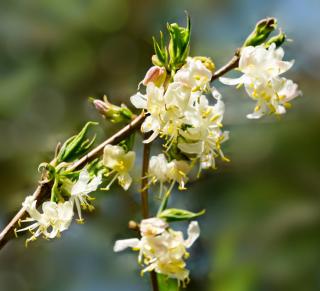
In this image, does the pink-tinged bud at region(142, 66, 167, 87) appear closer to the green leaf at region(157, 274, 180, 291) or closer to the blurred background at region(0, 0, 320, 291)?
the green leaf at region(157, 274, 180, 291)

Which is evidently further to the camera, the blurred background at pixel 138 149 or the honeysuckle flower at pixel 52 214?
the blurred background at pixel 138 149

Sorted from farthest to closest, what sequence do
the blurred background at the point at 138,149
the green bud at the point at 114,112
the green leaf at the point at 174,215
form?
1. the blurred background at the point at 138,149
2. the green bud at the point at 114,112
3. the green leaf at the point at 174,215

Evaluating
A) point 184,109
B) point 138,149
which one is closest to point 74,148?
point 184,109

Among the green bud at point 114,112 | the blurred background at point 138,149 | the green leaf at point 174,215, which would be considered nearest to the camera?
the green leaf at point 174,215

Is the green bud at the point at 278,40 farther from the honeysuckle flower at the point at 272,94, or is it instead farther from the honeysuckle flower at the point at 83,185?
the honeysuckle flower at the point at 83,185

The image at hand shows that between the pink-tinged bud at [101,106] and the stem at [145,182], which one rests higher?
the pink-tinged bud at [101,106]

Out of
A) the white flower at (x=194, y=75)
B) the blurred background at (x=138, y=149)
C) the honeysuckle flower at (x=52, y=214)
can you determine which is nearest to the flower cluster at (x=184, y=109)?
the white flower at (x=194, y=75)

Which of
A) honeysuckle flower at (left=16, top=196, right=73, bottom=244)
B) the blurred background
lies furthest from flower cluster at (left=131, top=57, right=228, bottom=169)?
the blurred background

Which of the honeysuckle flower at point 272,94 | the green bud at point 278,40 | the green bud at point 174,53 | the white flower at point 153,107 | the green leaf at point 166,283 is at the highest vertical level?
A: the green bud at point 278,40
